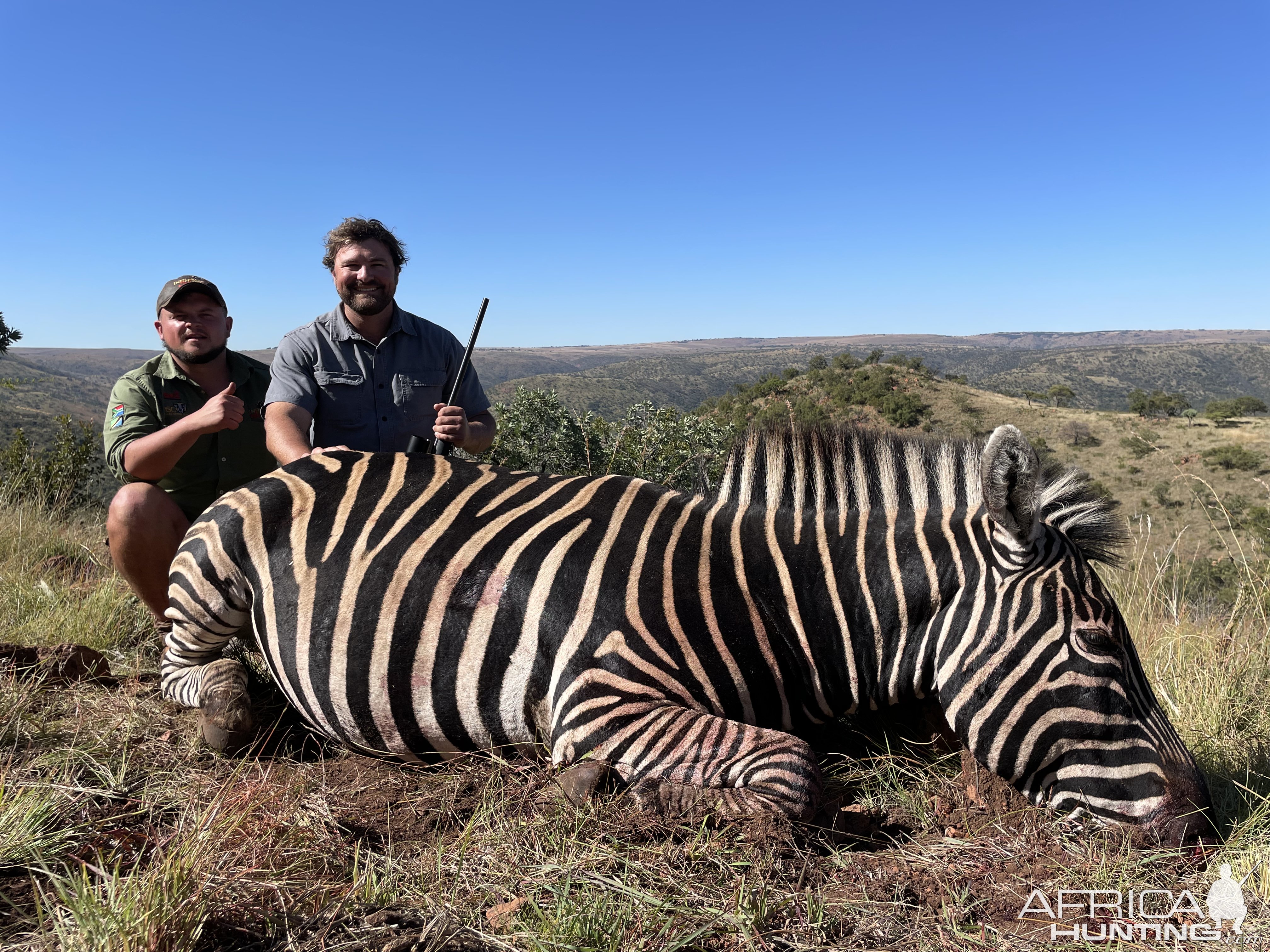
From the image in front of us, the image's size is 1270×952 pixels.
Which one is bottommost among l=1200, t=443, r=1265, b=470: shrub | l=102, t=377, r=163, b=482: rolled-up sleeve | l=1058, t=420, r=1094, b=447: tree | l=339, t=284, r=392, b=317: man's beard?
l=1200, t=443, r=1265, b=470: shrub

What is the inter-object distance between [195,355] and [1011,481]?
4.54m

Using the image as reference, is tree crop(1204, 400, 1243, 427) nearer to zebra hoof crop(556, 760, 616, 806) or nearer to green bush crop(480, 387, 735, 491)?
green bush crop(480, 387, 735, 491)

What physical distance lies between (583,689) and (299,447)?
2409 millimetres

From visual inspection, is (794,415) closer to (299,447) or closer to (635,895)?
(635,895)

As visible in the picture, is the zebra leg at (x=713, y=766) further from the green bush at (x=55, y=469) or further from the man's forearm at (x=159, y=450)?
the green bush at (x=55, y=469)

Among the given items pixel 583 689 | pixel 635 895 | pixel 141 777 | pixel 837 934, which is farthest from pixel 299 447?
pixel 837 934

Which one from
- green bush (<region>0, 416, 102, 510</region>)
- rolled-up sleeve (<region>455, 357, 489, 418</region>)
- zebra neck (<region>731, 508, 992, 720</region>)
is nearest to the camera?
zebra neck (<region>731, 508, 992, 720</region>)

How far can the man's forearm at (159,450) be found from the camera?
12.9ft

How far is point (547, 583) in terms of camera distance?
280 centimetres

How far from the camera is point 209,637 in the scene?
3.33 m

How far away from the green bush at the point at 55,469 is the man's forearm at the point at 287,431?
5022mm

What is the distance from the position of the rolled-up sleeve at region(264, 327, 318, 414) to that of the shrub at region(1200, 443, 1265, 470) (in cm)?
3546

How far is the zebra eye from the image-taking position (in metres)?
2.49

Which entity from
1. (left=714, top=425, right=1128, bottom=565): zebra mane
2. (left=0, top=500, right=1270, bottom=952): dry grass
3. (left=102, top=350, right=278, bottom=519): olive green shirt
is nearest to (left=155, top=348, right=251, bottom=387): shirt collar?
(left=102, top=350, right=278, bottom=519): olive green shirt
